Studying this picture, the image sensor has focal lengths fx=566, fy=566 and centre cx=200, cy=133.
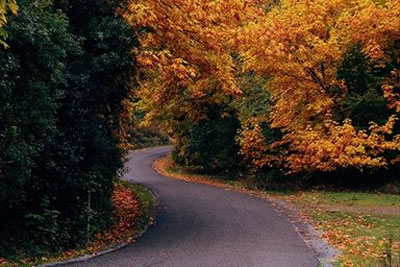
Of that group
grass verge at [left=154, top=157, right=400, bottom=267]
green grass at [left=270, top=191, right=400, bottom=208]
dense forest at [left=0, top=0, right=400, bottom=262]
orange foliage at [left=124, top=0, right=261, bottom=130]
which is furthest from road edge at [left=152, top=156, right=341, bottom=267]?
orange foliage at [left=124, top=0, right=261, bottom=130]

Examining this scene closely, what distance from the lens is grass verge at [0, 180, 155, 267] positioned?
1161 centimetres

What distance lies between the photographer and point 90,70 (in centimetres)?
1318

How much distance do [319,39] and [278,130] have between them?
527cm

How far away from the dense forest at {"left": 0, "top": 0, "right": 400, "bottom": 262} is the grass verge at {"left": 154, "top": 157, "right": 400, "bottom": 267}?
1.36 m

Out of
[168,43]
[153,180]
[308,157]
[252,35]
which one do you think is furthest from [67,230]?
[153,180]

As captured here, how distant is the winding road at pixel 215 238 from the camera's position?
11727mm

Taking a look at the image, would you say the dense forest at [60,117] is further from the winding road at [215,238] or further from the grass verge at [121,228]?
the winding road at [215,238]

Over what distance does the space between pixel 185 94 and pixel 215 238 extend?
17.4 m

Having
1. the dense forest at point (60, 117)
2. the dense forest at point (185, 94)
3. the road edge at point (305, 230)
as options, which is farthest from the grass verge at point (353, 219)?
the dense forest at point (60, 117)

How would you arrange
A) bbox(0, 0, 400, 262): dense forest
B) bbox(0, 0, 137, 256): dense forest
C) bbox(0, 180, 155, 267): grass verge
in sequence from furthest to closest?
bbox(0, 180, 155, 267): grass verge, bbox(0, 0, 400, 262): dense forest, bbox(0, 0, 137, 256): dense forest

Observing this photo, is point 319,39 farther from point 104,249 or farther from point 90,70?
point 104,249

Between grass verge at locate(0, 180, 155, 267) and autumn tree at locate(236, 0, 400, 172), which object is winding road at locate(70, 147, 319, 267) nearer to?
grass verge at locate(0, 180, 155, 267)

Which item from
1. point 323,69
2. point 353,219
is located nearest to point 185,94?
point 323,69

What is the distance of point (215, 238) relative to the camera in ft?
46.7
